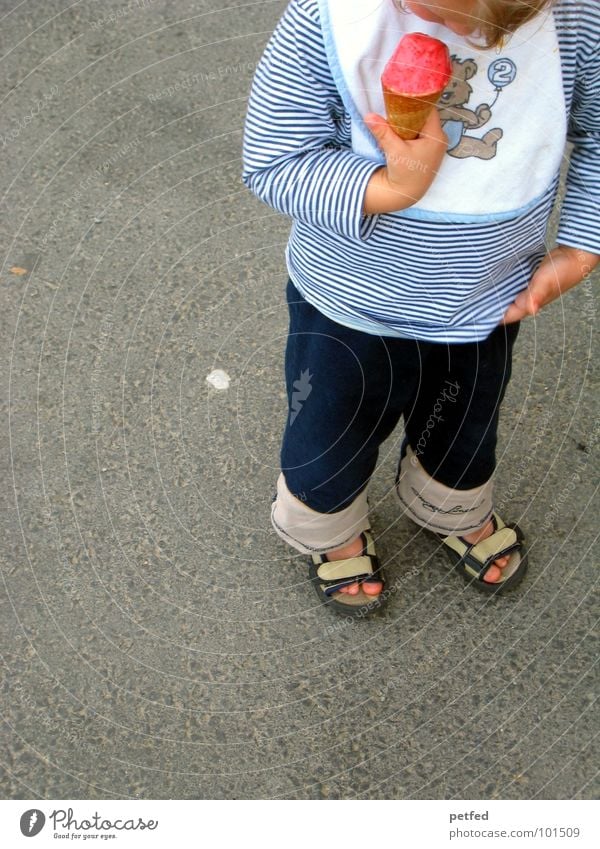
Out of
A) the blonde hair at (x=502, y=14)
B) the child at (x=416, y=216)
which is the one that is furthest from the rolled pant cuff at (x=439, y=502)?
the blonde hair at (x=502, y=14)

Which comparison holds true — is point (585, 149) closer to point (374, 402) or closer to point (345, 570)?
point (374, 402)

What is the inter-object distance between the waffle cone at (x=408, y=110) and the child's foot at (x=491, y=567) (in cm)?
66

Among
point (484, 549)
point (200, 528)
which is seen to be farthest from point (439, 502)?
point (200, 528)

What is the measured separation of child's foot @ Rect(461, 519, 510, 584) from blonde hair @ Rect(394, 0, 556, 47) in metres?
0.71

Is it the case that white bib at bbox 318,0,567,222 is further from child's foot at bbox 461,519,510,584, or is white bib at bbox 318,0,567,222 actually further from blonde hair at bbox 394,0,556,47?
child's foot at bbox 461,519,510,584

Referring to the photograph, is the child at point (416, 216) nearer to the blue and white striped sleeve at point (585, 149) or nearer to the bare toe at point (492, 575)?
the blue and white striped sleeve at point (585, 149)

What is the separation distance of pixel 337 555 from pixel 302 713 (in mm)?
215

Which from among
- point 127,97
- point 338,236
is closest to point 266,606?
point 338,236

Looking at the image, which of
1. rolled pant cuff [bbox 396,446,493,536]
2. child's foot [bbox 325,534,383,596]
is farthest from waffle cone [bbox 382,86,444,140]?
child's foot [bbox 325,534,383,596]

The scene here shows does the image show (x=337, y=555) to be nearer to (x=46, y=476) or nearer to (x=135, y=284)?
(x=46, y=476)

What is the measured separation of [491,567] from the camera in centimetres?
130

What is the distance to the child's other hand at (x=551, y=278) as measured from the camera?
0.98 meters

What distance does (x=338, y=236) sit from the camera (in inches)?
36.5

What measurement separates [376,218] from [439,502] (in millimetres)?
468
